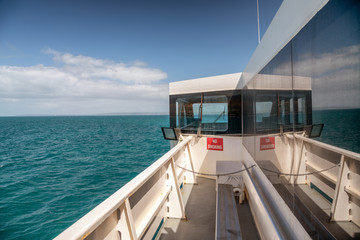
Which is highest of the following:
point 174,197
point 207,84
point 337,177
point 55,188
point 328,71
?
point 207,84

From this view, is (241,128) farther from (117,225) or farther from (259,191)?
(117,225)

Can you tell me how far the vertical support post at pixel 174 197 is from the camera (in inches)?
130

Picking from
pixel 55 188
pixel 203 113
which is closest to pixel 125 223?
pixel 203 113

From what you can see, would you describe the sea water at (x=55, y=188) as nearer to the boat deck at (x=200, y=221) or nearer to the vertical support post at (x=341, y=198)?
the boat deck at (x=200, y=221)

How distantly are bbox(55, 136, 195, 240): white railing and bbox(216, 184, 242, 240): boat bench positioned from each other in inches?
30.6

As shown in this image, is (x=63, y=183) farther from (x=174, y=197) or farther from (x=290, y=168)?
(x=290, y=168)

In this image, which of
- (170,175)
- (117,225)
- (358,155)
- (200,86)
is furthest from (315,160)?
(200,86)

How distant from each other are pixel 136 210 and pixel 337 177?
6.46 ft

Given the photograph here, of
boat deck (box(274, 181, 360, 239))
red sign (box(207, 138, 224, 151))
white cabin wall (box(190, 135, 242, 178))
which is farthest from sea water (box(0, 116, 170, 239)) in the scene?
boat deck (box(274, 181, 360, 239))

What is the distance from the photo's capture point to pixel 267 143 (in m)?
2.34

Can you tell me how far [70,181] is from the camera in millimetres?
12586

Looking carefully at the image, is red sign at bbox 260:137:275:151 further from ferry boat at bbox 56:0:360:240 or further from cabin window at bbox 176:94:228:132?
cabin window at bbox 176:94:228:132

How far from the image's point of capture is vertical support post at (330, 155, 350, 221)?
88 cm

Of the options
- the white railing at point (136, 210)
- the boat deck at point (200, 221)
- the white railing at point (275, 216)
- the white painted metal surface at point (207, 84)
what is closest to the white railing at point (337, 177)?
the white railing at point (275, 216)
